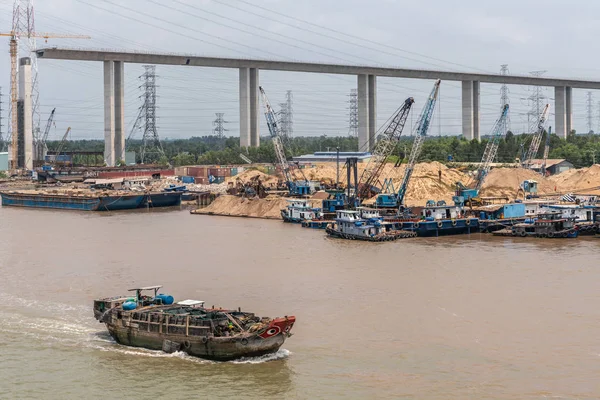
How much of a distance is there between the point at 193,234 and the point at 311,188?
55.4 feet

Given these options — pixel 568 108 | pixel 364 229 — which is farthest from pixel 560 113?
pixel 364 229

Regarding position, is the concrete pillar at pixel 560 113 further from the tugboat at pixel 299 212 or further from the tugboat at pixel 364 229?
the tugboat at pixel 364 229

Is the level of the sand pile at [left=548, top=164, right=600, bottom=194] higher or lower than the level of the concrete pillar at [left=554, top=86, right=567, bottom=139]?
lower

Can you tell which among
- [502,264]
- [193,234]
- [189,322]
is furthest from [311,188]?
[189,322]

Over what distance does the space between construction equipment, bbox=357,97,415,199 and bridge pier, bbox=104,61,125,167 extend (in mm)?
40822

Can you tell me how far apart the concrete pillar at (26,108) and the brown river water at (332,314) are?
6217 cm

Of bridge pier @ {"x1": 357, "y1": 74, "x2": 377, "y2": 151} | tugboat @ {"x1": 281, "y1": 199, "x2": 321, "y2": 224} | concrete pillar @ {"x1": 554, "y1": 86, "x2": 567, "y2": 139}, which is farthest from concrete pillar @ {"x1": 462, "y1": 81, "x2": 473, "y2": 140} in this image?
tugboat @ {"x1": 281, "y1": 199, "x2": 321, "y2": 224}

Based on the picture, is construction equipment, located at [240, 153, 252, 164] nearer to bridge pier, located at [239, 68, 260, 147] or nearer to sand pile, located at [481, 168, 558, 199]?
bridge pier, located at [239, 68, 260, 147]

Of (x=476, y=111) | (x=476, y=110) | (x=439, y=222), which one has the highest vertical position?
(x=476, y=110)

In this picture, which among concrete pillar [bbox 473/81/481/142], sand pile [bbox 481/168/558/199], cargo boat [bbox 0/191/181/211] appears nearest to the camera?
sand pile [bbox 481/168/558/199]

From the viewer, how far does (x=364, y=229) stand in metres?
43.6

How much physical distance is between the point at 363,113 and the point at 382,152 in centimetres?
5497

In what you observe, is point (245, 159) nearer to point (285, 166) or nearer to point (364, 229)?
point (285, 166)

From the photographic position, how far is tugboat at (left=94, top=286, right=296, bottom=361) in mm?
20766
